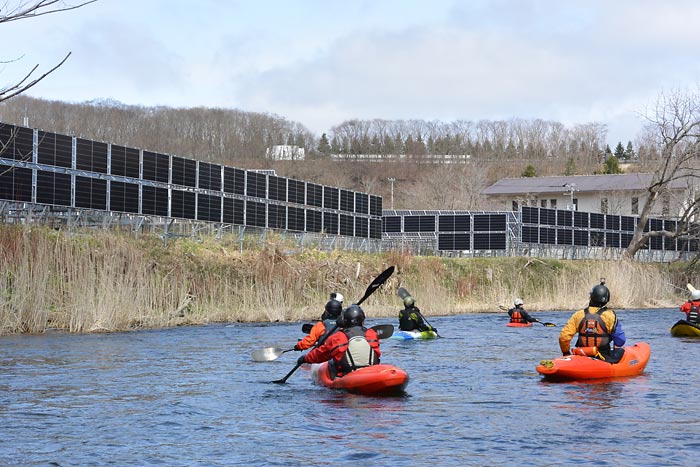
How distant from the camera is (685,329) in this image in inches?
1073

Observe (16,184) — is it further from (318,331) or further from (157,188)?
(318,331)

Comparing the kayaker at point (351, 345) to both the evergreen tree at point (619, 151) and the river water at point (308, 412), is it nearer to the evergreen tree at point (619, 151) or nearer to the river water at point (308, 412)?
the river water at point (308, 412)

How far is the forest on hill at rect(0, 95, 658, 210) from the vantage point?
4754 inches

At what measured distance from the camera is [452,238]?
2228 inches

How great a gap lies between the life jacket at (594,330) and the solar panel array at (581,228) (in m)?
38.5

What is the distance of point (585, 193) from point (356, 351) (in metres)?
78.7

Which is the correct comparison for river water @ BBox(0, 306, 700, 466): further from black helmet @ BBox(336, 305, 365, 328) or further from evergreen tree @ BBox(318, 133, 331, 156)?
evergreen tree @ BBox(318, 133, 331, 156)

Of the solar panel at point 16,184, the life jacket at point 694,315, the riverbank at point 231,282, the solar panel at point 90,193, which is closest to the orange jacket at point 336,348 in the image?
the riverbank at point 231,282

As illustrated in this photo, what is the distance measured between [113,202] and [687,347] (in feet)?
64.6

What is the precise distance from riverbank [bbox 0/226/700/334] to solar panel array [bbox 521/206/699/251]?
7.65m

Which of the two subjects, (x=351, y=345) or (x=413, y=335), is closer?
(x=351, y=345)

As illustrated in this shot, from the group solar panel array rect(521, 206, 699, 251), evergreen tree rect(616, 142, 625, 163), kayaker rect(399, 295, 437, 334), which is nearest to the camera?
kayaker rect(399, 295, 437, 334)

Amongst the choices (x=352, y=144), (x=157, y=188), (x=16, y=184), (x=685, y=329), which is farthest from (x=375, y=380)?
(x=352, y=144)

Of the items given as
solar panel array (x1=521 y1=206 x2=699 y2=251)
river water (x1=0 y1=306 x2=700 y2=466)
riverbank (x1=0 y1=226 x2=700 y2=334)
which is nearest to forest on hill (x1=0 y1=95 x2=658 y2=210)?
solar panel array (x1=521 y1=206 x2=699 y2=251)
